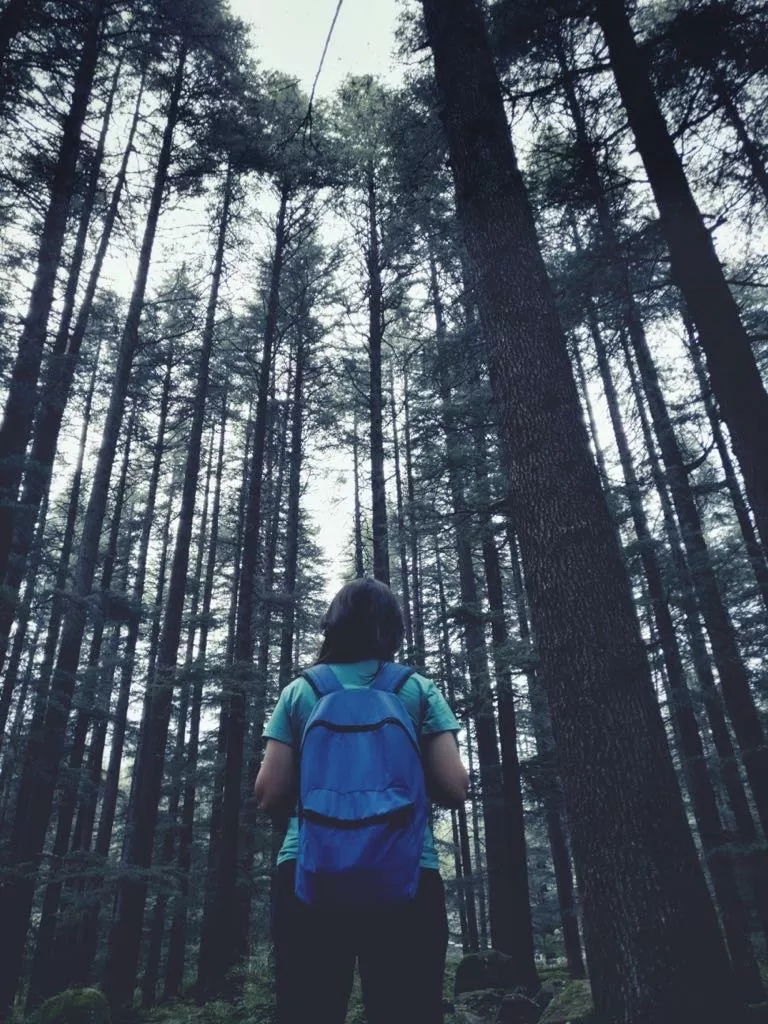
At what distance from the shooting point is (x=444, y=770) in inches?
72.6

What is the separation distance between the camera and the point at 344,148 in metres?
14.1

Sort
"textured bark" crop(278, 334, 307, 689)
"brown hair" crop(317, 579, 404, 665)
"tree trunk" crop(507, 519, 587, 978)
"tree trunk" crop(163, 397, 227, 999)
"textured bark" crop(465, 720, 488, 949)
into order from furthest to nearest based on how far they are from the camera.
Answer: "textured bark" crop(465, 720, 488, 949) → "textured bark" crop(278, 334, 307, 689) → "tree trunk" crop(163, 397, 227, 999) → "tree trunk" crop(507, 519, 587, 978) → "brown hair" crop(317, 579, 404, 665)

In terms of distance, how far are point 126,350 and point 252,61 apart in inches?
319

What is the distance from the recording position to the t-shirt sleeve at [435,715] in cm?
188

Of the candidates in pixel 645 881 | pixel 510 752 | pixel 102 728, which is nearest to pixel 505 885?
pixel 510 752

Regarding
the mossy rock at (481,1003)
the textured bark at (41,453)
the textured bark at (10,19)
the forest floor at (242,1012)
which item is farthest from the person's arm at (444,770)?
the textured bark at (10,19)

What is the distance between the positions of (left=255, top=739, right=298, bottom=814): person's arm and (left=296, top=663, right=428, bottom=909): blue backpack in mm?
172

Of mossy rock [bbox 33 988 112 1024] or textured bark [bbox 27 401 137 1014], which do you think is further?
textured bark [bbox 27 401 137 1014]

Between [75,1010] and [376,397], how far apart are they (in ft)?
34.5

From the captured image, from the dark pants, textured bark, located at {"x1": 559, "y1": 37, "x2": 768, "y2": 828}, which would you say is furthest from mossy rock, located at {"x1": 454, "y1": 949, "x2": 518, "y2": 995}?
the dark pants

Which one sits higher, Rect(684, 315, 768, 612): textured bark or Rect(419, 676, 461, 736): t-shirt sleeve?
Rect(684, 315, 768, 612): textured bark

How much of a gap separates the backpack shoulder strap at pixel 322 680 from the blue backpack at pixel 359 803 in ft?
0.21

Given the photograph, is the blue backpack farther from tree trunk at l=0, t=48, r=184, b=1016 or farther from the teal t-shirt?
tree trunk at l=0, t=48, r=184, b=1016

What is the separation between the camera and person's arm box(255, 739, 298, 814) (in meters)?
1.82
